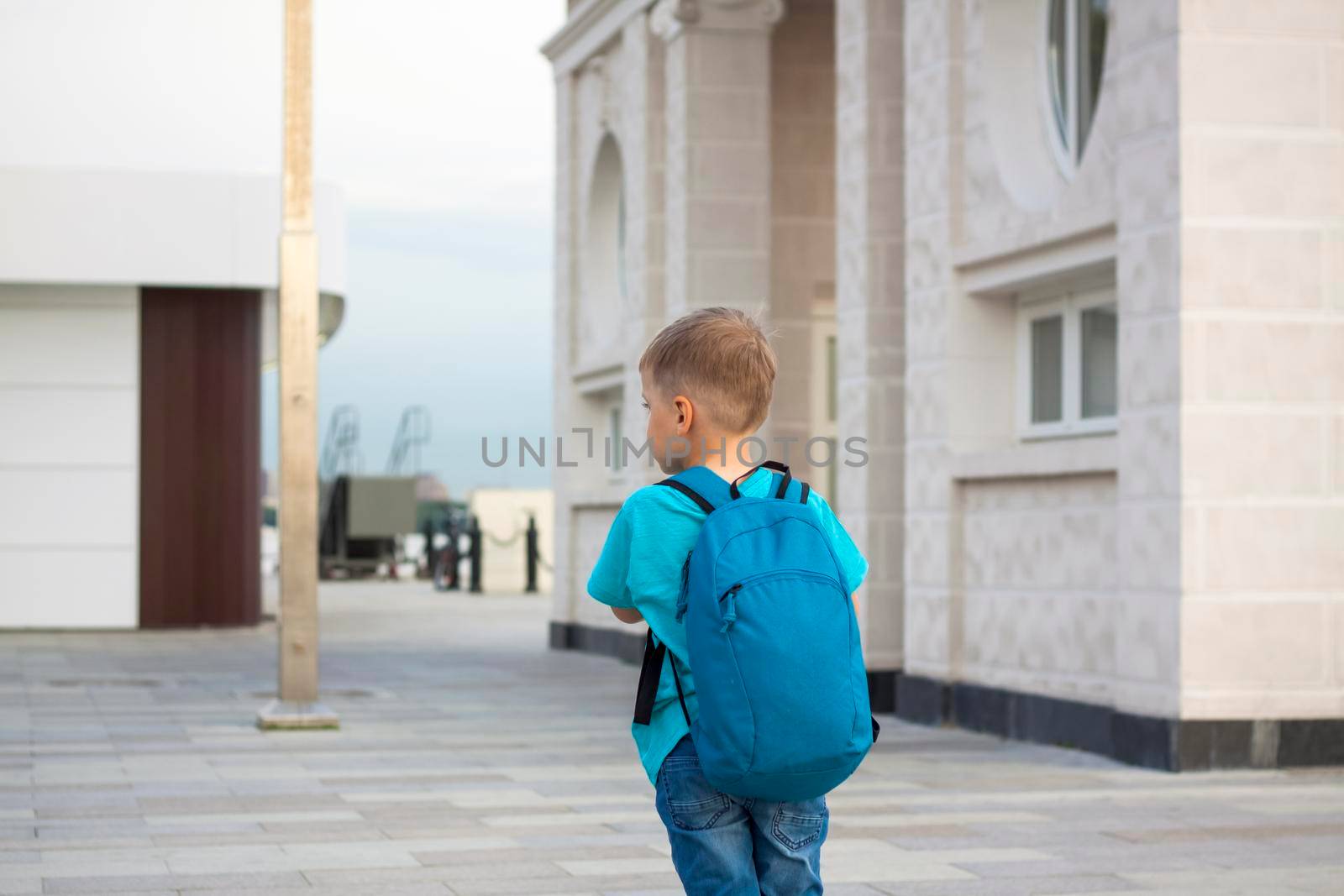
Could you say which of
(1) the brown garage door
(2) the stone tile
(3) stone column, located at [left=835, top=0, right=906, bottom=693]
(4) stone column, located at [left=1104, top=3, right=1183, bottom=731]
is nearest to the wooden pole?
(3) stone column, located at [left=835, top=0, right=906, bottom=693]

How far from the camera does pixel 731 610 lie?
2908 mm

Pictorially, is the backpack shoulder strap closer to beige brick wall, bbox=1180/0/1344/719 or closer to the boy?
the boy

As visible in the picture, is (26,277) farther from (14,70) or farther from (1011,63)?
(1011,63)

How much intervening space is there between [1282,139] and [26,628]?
15477 millimetres

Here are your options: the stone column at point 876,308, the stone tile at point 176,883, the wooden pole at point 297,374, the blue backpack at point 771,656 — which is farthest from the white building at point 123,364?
the blue backpack at point 771,656

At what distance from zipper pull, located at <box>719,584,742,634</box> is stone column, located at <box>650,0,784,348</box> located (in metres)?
12.6

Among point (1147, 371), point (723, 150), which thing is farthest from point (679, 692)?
point (723, 150)

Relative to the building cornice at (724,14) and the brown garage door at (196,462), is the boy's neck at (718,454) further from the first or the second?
the brown garage door at (196,462)

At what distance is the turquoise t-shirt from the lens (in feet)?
10.1

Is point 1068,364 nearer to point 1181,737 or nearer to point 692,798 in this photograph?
point 1181,737

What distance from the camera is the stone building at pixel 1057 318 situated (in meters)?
8.92

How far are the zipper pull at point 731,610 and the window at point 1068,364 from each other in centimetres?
759

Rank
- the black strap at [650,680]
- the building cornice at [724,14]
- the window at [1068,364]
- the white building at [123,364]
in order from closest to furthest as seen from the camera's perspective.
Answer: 1. the black strap at [650,680]
2. the window at [1068,364]
3. the building cornice at [724,14]
4. the white building at [123,364]

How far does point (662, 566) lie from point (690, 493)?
127 mm
